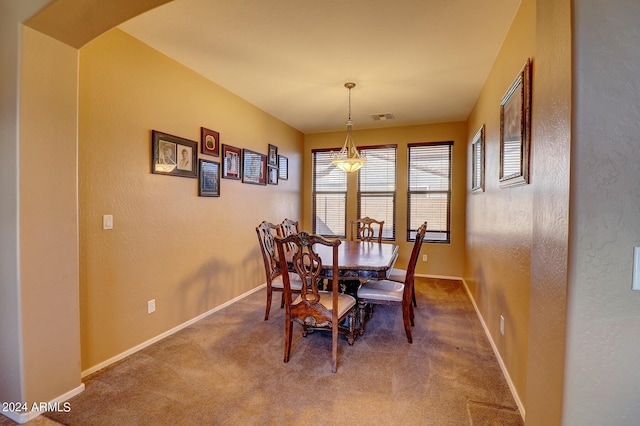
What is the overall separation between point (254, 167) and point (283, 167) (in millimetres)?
893

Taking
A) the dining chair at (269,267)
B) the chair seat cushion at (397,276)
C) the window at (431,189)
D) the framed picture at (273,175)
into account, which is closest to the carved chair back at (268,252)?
the dining chair at (269,267)

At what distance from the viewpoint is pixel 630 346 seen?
0.80 m

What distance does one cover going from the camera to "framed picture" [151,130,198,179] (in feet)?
8.82

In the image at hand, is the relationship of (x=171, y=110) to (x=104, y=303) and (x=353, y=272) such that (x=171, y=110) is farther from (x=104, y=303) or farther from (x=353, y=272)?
(x=353, y=272)

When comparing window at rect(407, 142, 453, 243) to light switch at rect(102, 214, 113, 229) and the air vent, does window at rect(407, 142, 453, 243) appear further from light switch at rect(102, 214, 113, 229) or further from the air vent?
light switch at rect(102, 214, 113, 229)

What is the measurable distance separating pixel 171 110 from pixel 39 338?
2.04 m

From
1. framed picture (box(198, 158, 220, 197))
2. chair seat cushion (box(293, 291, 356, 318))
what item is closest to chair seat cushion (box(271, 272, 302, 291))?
chair seat cushion (box(293, 291, 356, 318))

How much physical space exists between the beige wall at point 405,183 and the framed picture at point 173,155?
9.65 ft

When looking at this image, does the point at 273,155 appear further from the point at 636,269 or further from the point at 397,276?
the point at 636,269

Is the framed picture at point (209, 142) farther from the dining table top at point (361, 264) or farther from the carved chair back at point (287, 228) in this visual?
the dining table top at point (361, 264)

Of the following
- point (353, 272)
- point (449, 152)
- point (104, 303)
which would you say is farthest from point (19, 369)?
point (449, 152)

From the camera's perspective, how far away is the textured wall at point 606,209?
0.78m

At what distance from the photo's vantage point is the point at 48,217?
70.2 inches

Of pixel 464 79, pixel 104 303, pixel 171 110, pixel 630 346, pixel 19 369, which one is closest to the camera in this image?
A: pixel 630 346
